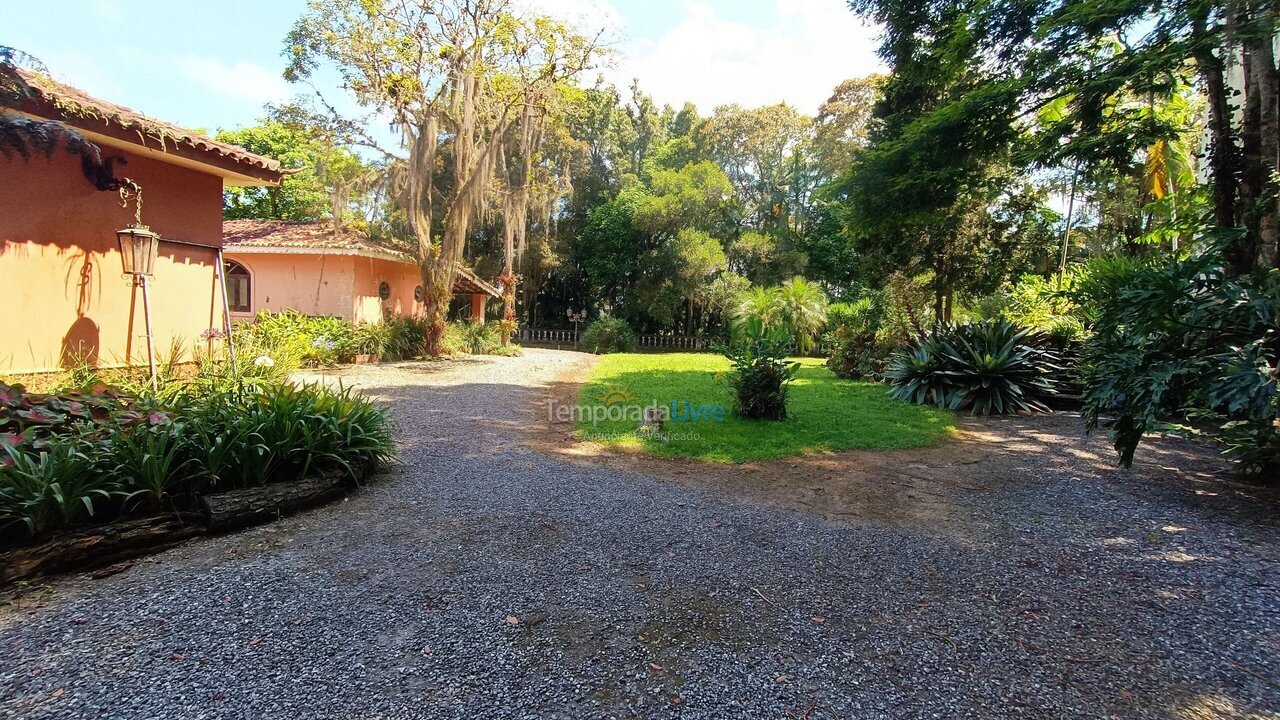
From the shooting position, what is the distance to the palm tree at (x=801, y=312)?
1934 cm

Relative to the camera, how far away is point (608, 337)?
891 inches

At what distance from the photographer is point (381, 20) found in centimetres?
1440

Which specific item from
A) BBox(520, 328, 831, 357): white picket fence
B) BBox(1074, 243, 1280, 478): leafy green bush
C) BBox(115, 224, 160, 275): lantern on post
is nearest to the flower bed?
BBox(115, 224, 160, 275): lantern on post

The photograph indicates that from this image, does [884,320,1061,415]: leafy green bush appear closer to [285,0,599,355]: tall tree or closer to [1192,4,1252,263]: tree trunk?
[1192,4,1252,263]: tree trunk

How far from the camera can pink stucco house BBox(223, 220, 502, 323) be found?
14.9 metres

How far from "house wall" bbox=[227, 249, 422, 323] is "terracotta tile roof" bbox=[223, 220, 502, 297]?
0.36 metres

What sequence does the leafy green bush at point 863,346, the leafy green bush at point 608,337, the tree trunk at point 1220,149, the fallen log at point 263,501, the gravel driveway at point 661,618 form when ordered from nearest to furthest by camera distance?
the gravel driveway at point 661,618 → the fallen log at point 263,501 → the tree trunk at point 1220,149 → the leafy green bush at point 863,346 → the leafy green bush at point 608,337

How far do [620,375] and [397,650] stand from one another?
10.8 meters

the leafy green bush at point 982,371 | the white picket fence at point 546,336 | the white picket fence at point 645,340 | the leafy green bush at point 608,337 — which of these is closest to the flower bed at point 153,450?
the leafy green bush at point 982,371

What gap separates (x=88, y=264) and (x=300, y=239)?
30.9ft

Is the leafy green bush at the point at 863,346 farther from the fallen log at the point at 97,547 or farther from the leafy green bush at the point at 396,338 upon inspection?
the fallen log at the point at 97,547

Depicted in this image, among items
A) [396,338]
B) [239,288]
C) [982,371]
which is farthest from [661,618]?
[239,288]

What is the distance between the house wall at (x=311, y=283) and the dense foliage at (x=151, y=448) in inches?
458

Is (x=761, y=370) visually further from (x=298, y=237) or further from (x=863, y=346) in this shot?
(x=298, y=237)
